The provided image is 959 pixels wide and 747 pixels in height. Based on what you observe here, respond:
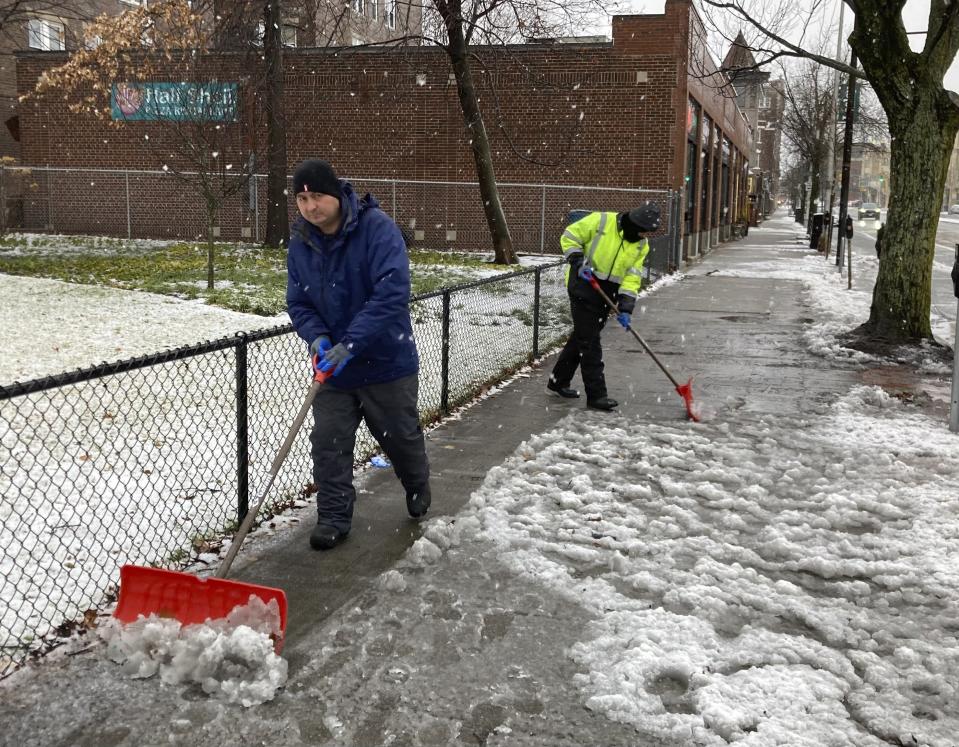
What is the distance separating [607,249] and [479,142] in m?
12.9

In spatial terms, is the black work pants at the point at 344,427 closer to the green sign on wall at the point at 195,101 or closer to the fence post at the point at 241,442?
the fence post at the point at 241,442

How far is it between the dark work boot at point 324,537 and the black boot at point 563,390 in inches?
158

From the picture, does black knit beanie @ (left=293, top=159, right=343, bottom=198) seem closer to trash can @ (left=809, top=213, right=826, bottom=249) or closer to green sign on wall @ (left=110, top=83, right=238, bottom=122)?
green sign on wall @ (left=110, top=83, right=238, bottom=122)

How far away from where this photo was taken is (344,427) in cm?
463

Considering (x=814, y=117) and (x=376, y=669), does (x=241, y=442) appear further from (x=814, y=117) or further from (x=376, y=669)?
(x=814, y=117)

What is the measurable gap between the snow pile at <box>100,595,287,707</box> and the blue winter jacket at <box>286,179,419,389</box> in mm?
1336

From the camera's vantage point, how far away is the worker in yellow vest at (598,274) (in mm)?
7719

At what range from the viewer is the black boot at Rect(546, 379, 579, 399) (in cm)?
832

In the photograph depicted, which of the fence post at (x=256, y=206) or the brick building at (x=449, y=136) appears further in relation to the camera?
the fence post at (x=256, y=206)

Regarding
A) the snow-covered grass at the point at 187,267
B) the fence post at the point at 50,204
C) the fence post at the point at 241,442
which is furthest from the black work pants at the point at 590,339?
the fence post at the point at 50,204

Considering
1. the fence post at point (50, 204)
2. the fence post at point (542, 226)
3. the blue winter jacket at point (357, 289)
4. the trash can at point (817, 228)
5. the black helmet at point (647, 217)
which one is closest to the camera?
the blue winter jacket at point (357, 289)

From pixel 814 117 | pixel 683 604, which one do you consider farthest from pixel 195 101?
pixel 814 117

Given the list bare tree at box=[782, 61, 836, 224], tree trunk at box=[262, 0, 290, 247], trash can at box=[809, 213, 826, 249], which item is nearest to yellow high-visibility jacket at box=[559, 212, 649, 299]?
tree trunk at box=[262, 0, 290, 247]

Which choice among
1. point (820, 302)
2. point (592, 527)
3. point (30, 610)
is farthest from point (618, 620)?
point (820, 302)
